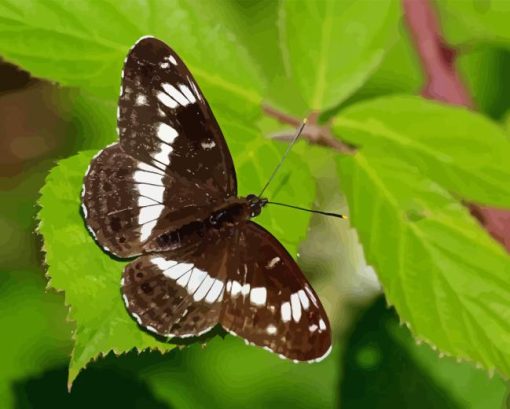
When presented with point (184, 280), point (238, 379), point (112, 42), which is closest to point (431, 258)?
point (184, 280)

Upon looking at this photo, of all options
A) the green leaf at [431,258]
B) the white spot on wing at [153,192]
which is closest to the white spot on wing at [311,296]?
the green leaf at [431,258]

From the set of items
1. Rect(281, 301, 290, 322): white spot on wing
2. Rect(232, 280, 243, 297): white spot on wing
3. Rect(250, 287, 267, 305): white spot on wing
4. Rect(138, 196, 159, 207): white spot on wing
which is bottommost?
Rect(281, 301, 290, 322): white spot on wing

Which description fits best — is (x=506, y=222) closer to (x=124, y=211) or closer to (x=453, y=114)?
(x=453, y=114)

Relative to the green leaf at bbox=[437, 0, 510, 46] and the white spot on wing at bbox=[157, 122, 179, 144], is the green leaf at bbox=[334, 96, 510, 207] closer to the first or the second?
the white spot on wing at bbox=[157, 122, 179, 144]

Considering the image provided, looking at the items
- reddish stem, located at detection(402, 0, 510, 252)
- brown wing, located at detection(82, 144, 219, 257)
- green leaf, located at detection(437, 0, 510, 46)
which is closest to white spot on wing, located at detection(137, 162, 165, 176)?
brown wing, located at detection(82, 144, 219, 257)

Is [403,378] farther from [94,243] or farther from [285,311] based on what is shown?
[94,243]

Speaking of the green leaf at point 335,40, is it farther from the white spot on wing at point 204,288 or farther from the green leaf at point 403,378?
the green leaf at point 403,378
